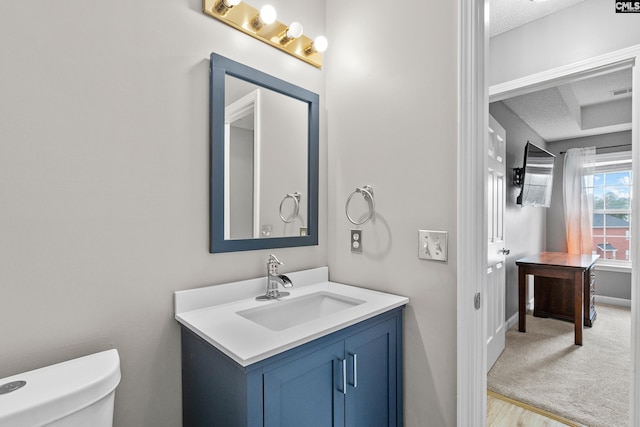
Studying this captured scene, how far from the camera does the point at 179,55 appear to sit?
1189 millimetres

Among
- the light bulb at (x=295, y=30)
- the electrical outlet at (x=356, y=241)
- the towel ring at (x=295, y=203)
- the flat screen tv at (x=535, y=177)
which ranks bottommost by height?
the electrical outlet at (x=356, y=241)

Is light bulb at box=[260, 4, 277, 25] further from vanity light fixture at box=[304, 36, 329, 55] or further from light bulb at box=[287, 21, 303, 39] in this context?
vanity light fixture at box=[304, 36, 329, 55]

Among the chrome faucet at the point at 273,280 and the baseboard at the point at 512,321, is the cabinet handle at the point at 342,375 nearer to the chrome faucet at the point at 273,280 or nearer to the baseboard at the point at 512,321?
the chrome faucet at the point at 273,280

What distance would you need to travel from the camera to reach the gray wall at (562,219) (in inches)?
167

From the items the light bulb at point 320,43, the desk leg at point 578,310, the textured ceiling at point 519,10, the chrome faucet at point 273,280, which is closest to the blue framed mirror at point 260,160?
the chrome faucet at point 273,280

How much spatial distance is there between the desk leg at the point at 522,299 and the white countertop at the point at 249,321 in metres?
2.56

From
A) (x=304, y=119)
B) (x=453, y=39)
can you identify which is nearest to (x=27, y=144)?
(x=304, y=119)

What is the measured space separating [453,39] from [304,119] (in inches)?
29.2

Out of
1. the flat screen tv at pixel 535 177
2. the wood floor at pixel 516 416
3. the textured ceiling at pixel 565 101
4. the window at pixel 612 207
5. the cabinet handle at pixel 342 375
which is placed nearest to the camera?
the cabinet handle at pixel 342 375

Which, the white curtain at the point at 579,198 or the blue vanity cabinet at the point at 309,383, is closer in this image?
the blue vanity cabinet at the point at 309,383

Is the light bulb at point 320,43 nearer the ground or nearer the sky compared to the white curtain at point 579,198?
nearer the sky

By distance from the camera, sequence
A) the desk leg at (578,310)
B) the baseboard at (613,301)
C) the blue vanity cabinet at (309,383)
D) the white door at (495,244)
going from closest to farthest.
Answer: the blue vanity cabinet at (309,383), the white door at (495,244), the desk leg at (578,310), the baseboard at (613,301)

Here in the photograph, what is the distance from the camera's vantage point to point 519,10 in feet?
6.40

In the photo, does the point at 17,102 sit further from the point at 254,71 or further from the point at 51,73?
the point at 254,71
